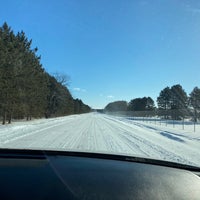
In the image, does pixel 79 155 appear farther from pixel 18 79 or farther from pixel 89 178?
pixel 18 79

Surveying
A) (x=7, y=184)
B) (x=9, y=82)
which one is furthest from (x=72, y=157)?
(x=9, y=82)

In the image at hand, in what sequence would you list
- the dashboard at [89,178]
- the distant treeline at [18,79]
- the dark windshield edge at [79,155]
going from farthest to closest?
1. the distant treeline at [18,79]
2. the dark windshield edge at [79,155]
3. the dashboard at [89,178]

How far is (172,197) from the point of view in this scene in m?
2.13

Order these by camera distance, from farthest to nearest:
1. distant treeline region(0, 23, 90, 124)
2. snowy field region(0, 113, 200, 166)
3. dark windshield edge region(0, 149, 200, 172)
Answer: distant treeline region(0, 23, 90, 124) → snowy field region(0, 113, 200, 166) → dark windshield edge region(0, 149, 200, 172)

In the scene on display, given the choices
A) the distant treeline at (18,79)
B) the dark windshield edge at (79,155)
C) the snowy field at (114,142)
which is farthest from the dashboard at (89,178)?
the distant treeline at (18,79)

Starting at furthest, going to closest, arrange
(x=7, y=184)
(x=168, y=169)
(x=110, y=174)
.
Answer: (x=168, y=169) < (x=110, y=174) < (x=7, y=184)

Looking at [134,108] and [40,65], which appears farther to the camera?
[134,108]

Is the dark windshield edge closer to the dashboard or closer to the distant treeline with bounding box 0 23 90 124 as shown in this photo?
the dashboard

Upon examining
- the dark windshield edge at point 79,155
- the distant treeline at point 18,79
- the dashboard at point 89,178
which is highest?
the distant treeline at point 18,79

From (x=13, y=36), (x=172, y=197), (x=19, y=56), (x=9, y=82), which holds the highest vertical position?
(x=13, y=36)

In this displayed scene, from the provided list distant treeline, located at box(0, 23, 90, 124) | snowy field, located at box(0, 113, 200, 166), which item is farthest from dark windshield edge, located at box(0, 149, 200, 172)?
distant treeline, located at box(0, 23, 90, 124)

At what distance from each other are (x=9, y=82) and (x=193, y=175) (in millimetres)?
35259

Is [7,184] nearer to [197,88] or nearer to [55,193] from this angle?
[55,193]

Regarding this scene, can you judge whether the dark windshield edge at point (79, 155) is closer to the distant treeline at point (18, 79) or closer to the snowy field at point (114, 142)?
the snowy field at point (114, 142)
